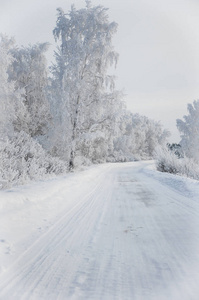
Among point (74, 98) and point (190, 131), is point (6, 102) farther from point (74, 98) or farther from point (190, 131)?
point (190, 131)

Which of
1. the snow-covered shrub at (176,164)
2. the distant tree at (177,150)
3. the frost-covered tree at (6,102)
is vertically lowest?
the snow-covered shrub at (176,164)

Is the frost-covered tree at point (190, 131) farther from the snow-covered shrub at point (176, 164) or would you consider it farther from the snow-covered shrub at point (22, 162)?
the snow-covered shrub at point (22, 162)

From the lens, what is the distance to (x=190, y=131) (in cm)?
3356

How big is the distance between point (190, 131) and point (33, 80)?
82.9 feet

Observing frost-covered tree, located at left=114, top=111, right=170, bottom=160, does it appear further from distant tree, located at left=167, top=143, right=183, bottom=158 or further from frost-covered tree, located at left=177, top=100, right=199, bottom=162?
frost-covered tree, located at left=177, top=100, right=199, bottom=162

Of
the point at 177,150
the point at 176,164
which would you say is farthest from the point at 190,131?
the point at 176,164

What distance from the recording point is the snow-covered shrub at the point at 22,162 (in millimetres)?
6809

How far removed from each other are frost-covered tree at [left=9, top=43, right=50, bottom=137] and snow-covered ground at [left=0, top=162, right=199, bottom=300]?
11603 millimetres

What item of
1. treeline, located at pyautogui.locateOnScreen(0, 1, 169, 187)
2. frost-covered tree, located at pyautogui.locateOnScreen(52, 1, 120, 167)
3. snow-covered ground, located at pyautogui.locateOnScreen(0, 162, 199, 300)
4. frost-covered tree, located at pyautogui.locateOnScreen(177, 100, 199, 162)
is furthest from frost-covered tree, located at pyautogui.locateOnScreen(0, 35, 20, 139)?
frost-covered tree, located at pyautogui.locateOnScreen(177, 100, 199, 162)

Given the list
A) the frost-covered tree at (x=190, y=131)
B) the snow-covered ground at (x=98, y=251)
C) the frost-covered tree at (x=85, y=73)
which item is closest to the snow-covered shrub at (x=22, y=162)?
the snow-covered ground at (x=98, y=251)

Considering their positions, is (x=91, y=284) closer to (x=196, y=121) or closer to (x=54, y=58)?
(x=54, y=58)

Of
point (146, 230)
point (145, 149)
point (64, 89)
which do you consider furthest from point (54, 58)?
point (145, 149)

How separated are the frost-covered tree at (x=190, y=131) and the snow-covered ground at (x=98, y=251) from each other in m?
29.0

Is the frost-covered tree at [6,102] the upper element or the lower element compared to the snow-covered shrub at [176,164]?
upper
